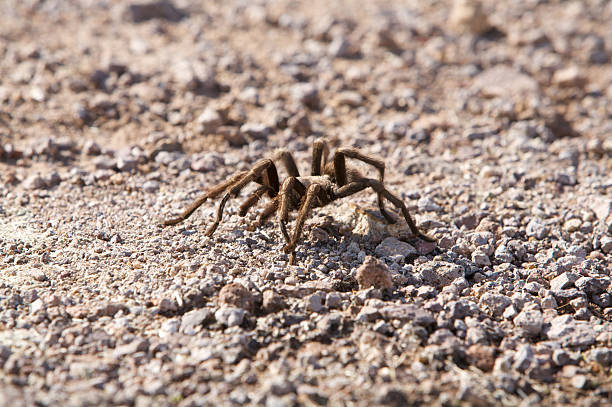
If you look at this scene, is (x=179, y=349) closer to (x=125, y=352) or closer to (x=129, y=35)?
(x=125, y=352)

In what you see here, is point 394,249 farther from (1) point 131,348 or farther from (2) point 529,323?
(1) point 131,348

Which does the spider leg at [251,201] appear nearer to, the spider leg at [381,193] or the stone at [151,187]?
the spider leg at [381,193]

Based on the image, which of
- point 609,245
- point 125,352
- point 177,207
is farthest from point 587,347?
point 177,207

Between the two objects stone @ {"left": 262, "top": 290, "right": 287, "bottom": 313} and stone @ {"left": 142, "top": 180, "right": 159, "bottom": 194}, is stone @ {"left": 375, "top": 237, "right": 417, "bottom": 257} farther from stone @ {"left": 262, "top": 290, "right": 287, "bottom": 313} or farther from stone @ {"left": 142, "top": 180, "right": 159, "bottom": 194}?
stone @ {"left": 142, "top": 180, "right": 159, "bottom": 194}

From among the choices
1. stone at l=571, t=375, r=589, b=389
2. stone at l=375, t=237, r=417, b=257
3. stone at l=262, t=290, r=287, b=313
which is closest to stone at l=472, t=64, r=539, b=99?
stone at l=375, t=237, r=417, b=257

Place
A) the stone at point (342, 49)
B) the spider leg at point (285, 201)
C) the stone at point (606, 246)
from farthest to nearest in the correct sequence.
A: 1. the stone at point (342, 49)
2. the stone at point (606, 246)
3. the spider leg at point (285, 201)

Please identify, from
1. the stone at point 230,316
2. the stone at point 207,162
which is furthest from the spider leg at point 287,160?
the stone at point 230,316

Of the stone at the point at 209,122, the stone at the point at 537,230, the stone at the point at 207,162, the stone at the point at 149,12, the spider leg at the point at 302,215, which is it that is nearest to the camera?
the spider leg at the point at 302,215
